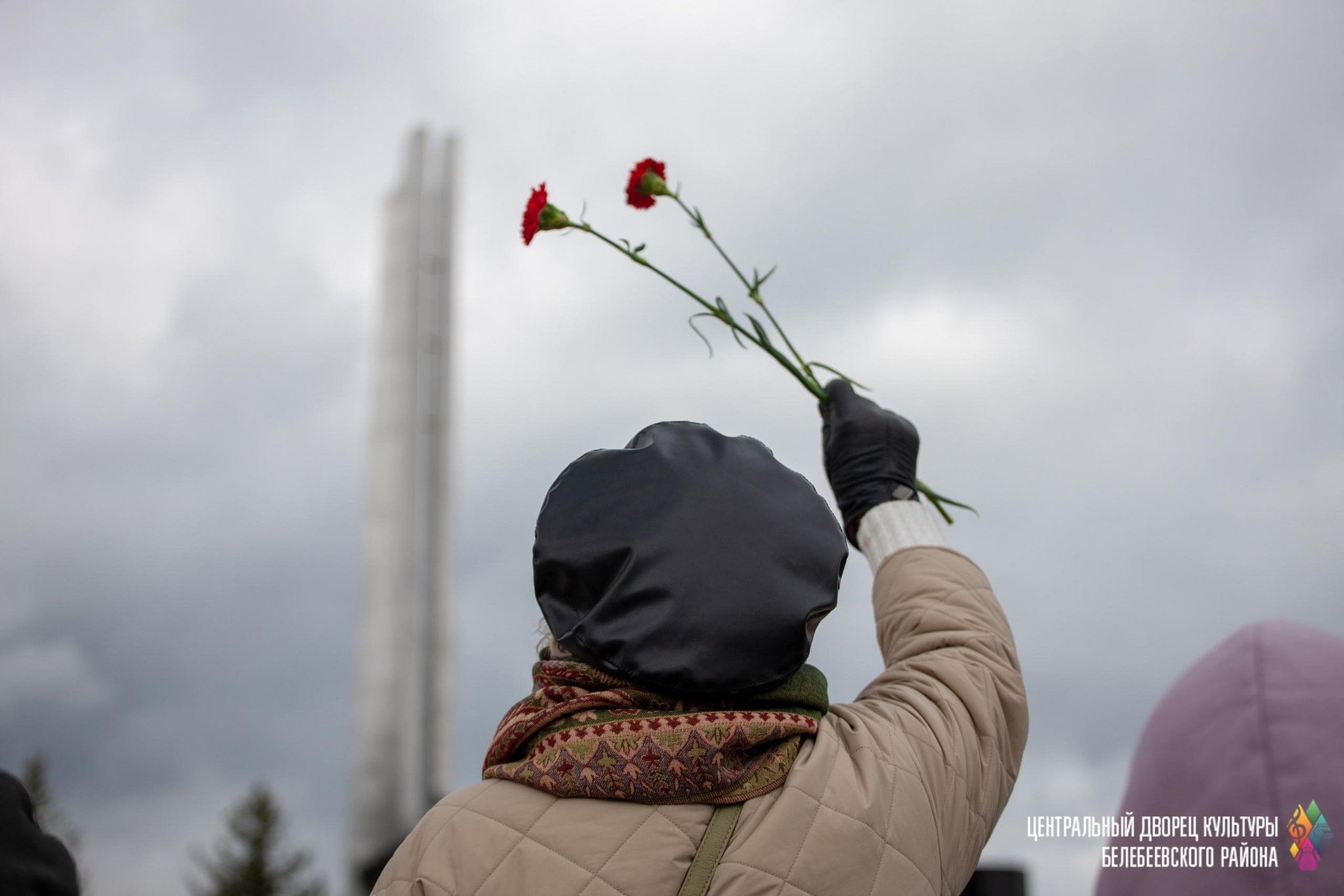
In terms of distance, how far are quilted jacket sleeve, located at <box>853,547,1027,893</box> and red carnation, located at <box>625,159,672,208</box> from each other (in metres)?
0.71

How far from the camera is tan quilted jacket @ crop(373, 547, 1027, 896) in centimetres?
105

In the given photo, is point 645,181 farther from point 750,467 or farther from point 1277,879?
point 1277,879

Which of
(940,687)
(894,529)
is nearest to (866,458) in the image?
(894,529)

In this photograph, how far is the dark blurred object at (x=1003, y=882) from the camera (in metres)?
2.26

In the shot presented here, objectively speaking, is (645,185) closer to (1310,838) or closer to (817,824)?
(817,824)

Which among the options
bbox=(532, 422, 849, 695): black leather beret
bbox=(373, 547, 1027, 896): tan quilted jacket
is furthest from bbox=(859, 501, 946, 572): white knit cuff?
bbox=(532, 422, 849, 695): black leather beret

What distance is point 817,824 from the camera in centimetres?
109

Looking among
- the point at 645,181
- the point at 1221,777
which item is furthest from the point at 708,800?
the point at 645,181

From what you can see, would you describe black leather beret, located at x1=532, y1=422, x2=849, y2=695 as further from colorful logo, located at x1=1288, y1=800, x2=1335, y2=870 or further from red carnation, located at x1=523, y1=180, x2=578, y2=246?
red carnation, located at x1=523, y1=180, x2=578, y2=246

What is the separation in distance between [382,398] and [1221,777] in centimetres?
910

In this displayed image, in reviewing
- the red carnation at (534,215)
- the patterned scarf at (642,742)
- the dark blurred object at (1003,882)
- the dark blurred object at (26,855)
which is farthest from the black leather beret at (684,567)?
the dark blurred object at (1003,882)

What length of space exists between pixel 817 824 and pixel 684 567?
28cm

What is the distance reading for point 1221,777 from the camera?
100 centimetres

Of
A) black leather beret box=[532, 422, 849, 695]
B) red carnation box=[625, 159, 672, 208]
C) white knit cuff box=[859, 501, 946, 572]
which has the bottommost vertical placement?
black leather beret box=[532, 422, 849, 695]
